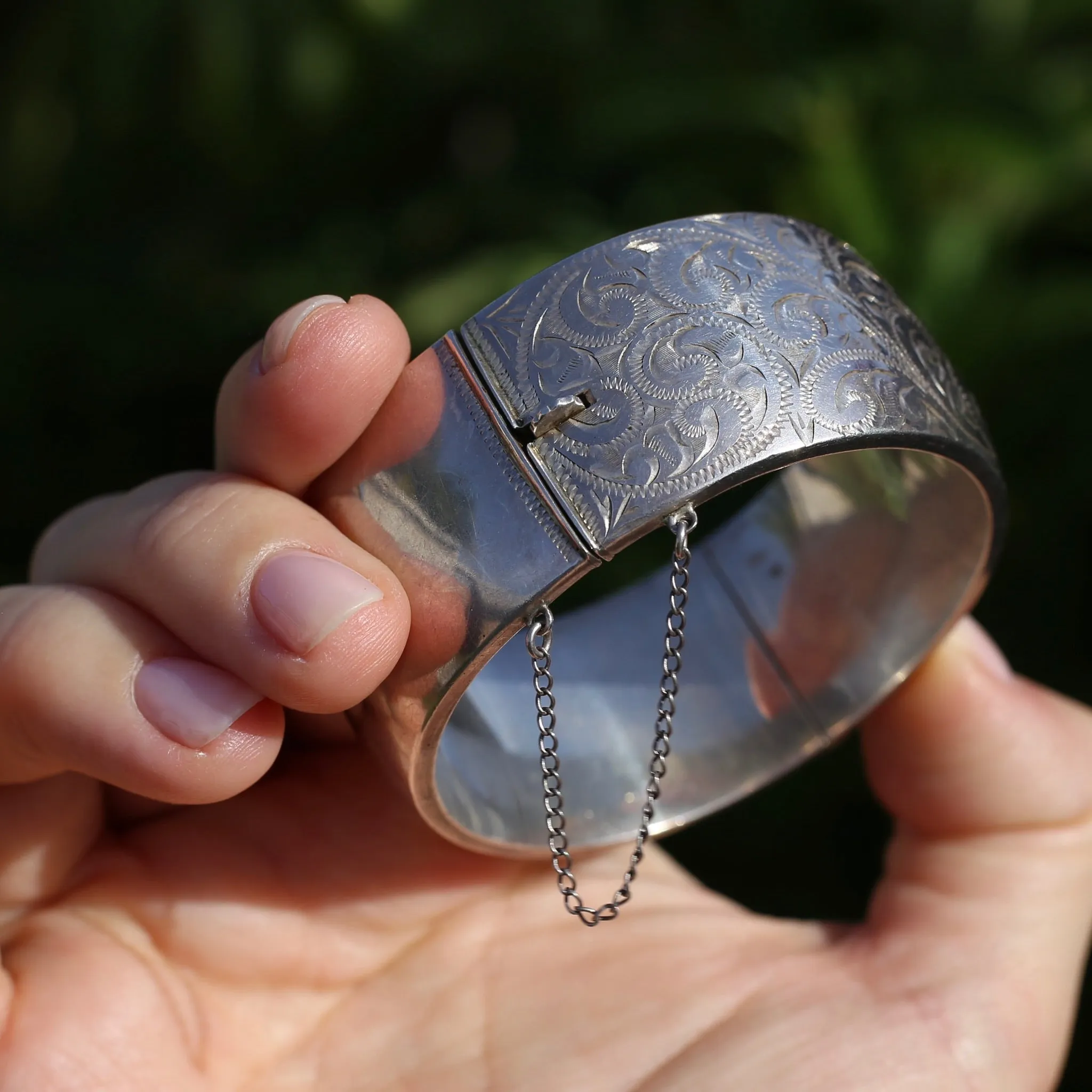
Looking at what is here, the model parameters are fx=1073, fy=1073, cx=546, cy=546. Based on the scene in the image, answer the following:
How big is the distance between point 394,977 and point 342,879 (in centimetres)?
15

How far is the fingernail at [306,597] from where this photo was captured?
109cm

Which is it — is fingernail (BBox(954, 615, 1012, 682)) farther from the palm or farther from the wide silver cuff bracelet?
the palm

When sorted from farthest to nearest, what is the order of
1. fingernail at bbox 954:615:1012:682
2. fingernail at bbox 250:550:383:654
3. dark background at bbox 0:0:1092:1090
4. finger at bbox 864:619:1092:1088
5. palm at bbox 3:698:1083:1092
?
dark background at bbox 0:0:1092:1090 → fingernail at bbox 954:615:1012:682 → finger at bbox 864:619:1092:1088 → palm at bbox 3:698:1083:1092 → fingernail at bbox 250:550:383:654

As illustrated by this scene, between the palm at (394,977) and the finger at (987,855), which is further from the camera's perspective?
the finger at (987,855)

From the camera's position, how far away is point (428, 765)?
4.22 feet

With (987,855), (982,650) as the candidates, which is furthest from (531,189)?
(987,855)

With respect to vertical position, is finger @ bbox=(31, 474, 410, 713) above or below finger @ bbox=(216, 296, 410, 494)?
below

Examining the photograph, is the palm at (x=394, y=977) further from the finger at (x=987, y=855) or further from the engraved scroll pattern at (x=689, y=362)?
the engraved scroll pattern at (x=689, y=362)

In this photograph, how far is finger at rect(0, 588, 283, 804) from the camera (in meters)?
1.13

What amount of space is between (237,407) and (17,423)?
2351mm

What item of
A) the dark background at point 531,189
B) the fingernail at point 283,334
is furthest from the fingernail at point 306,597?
the dark background at point 531,189

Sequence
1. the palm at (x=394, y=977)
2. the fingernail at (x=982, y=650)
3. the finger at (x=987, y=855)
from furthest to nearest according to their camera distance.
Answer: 1. the fingernail at (x=982, y=650)
2. the finger at (x=987, y=855)
3. the palm at (x=394, y=977)

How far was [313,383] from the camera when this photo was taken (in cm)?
113

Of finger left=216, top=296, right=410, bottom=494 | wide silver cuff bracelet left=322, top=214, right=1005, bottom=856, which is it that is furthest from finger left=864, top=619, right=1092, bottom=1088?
finger left=216, top=296, right=410, bottom=494
